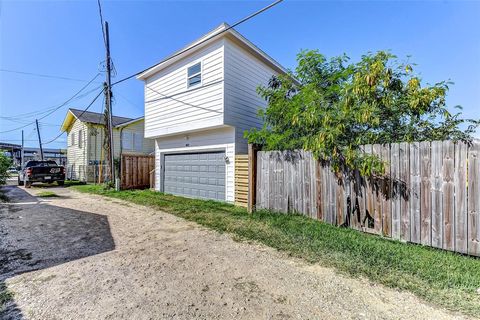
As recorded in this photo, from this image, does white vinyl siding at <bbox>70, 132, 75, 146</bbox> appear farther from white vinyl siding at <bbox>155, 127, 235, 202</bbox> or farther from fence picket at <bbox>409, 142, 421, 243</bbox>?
fence picket at <bbox>409, 142, 421, 243</bbox>

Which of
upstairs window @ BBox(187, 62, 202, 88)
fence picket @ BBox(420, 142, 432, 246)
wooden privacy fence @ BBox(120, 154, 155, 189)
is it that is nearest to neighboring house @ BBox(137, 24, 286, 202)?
upstairs window @ BBox(187, 62, 202, 88)

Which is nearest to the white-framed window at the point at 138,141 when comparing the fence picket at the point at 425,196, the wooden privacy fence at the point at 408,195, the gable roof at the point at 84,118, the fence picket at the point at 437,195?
the gable roof at the point at 84,118

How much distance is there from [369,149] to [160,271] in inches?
184

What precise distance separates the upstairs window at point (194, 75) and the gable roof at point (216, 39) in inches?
23.1

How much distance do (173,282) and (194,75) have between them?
815 cm

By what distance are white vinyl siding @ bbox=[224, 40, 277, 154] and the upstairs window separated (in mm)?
1451

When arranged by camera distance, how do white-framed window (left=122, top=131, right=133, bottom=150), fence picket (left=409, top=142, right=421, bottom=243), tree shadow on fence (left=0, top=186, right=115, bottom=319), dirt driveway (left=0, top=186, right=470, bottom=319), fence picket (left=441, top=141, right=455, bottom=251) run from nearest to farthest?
dirt driveway (left=0, top=186, right=470, bottom=319), tree shadow on fence (left=0, top=186, right=115, bottom=319), fence picket (left=441, top=141, right=455, bottom=251), fence picket (left=409, top=142, right=421, bottom=243), white-framed window (left=122, top=131, right=133, bottom=150)

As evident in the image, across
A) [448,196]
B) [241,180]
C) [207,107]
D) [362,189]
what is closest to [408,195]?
[448,196]

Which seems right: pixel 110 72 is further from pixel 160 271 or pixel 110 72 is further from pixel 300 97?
pixel 160 271

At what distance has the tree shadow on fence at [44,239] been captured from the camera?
3.44 meters

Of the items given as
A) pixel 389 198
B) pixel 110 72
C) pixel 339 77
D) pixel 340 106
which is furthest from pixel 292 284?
pixel 110 72

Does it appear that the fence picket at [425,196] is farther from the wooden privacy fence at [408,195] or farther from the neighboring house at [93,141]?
the neighboring house at [93,141]

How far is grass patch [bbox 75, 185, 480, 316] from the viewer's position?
2.66 metres

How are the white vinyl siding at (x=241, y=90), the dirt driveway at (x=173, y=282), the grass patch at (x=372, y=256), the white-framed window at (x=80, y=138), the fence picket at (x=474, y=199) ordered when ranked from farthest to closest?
the white-framed window at (x=80, y=138) → the white vinyl siding at (x=241, y=90) → the fence picket at (x=474, y=199) → the grass patch at (x=372, y=256) → the dirt driveway at (x=173, y=282)
